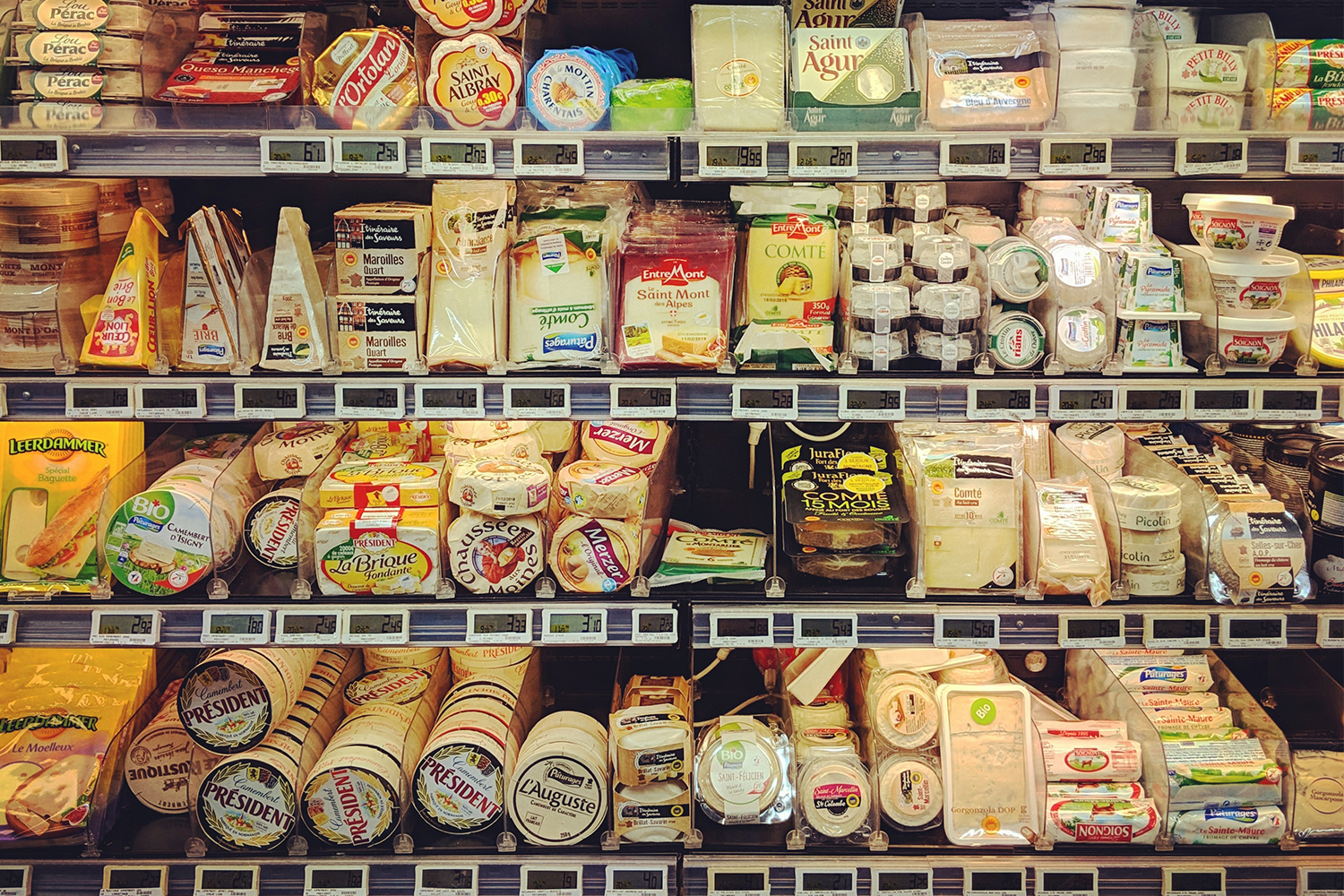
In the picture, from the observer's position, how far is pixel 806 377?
2.02m

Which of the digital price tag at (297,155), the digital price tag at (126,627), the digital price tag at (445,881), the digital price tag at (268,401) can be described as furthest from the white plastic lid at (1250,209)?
the digital price tag at (126,627)

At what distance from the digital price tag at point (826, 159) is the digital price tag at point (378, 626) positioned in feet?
3.92

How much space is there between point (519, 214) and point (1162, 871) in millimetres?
1964

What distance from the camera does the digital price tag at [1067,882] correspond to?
2.07 m

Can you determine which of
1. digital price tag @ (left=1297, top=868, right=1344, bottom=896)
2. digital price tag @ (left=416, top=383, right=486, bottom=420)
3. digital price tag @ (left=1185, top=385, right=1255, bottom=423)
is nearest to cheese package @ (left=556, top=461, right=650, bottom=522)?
digital price tag @ (left=416, top=383, right=486, bottom=420)

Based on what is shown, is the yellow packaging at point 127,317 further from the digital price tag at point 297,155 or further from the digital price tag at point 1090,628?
the digital price tag at point 1090,628

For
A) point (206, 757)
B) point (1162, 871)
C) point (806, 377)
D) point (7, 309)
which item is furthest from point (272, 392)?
point (1162, 871)

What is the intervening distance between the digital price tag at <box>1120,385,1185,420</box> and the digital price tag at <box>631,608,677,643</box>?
1.01 metres

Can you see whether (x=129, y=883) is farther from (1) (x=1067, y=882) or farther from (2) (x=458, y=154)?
(1) (x=1067, y=882)

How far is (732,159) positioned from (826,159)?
0.18 meters

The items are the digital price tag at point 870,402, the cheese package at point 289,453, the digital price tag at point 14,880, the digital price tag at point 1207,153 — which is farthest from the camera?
the cheese package at point 289,453

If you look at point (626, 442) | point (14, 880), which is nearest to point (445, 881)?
point (14, 880)

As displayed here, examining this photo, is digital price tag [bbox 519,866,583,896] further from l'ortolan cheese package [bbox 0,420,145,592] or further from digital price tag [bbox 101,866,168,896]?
l'ortolan cheese package [bbox 0,420,145,592]

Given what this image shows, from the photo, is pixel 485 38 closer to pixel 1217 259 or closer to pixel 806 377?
pixel 806 377
